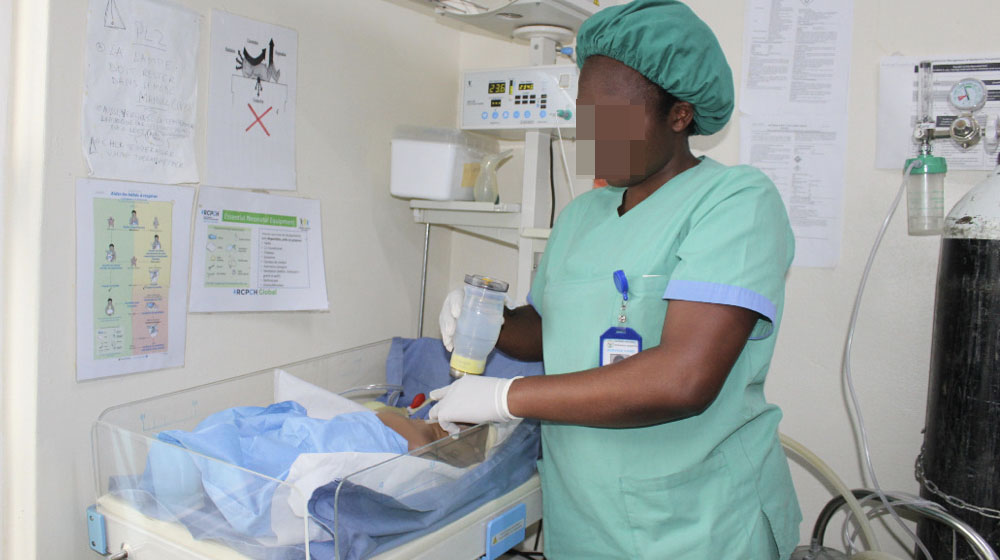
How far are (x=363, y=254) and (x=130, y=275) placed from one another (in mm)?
709

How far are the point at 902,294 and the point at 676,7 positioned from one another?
3.63 ft

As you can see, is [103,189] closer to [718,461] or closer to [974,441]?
[718,461]

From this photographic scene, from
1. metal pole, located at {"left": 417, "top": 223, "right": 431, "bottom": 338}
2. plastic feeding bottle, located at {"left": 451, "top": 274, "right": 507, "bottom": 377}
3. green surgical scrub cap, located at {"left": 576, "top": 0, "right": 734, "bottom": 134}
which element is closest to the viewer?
green surgical scrub cap, located at {"left": 576, "top": 0, "right": 734, "bottom": 134}

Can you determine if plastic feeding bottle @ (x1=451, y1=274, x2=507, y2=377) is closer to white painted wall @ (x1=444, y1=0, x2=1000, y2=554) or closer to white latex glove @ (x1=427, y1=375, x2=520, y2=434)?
white latex glove @ (x1=427, y1=375, x2=520, y2=434)

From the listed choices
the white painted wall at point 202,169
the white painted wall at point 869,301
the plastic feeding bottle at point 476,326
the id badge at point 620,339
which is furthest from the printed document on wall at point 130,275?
the white painted wall at point 869,301

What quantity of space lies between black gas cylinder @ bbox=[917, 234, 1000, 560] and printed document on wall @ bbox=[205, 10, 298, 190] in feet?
5.01

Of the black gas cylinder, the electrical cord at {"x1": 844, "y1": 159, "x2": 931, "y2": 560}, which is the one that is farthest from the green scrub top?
the electrical cord at {"x1": 844, "y1": 159, "x2": 931, "y2": 560}

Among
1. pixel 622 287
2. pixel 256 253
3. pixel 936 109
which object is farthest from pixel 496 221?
pixel 936 109

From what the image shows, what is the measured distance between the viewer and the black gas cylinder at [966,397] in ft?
4.74

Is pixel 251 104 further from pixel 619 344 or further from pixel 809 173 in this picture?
pixel 809 173

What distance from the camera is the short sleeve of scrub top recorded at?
41.6 inches

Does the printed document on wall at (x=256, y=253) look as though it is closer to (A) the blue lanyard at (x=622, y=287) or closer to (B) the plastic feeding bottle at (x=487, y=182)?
(B) the plastic feeding bottle at (x=487, y=182)

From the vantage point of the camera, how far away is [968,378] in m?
1.48

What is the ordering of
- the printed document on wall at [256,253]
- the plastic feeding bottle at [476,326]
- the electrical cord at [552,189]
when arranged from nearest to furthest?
the plastic feeding bottle at [476,326] < the printed document on wall at [256,253] < the electrical cord at [552,189]
